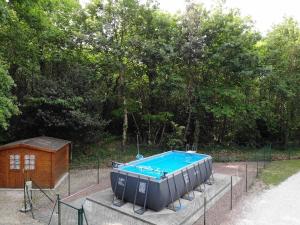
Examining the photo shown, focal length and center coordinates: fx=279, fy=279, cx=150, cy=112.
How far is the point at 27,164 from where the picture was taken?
12445 mm

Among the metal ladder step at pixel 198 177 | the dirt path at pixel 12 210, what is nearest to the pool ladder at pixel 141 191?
the metal ladder step at pixel 198 177

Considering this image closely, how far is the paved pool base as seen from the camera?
9.29 m

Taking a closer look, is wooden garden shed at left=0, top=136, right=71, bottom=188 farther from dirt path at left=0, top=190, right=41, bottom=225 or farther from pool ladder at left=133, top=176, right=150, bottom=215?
pool ladder at left=133, top=176, right=150, bottom=215

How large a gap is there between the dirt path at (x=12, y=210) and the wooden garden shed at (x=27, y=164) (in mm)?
636

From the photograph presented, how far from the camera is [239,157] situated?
19453 mm

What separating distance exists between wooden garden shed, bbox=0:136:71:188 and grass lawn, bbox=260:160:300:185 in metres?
10.5

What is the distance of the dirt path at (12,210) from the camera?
9.08 m

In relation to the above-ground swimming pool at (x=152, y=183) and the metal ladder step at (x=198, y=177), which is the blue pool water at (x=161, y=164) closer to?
the above-ground swimming pool at (x=152, y=183)

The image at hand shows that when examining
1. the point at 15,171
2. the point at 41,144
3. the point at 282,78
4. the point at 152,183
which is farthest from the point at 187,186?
the point at 282,78

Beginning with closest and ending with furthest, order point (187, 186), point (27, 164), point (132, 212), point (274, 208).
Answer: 1. point (132, 212)
2. point (274, 208)
3. point (187, 186)
4. point (27, 164)

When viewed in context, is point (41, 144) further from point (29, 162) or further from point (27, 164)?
point (27, 164)

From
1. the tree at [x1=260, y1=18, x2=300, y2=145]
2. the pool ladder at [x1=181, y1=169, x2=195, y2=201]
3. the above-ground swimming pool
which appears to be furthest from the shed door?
the tree at [x1=260, y1=18, x2=300, y2=145]

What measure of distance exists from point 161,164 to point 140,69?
8.92 m

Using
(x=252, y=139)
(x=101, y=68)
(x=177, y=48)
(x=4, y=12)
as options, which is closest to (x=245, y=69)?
(x=177, y=48)
